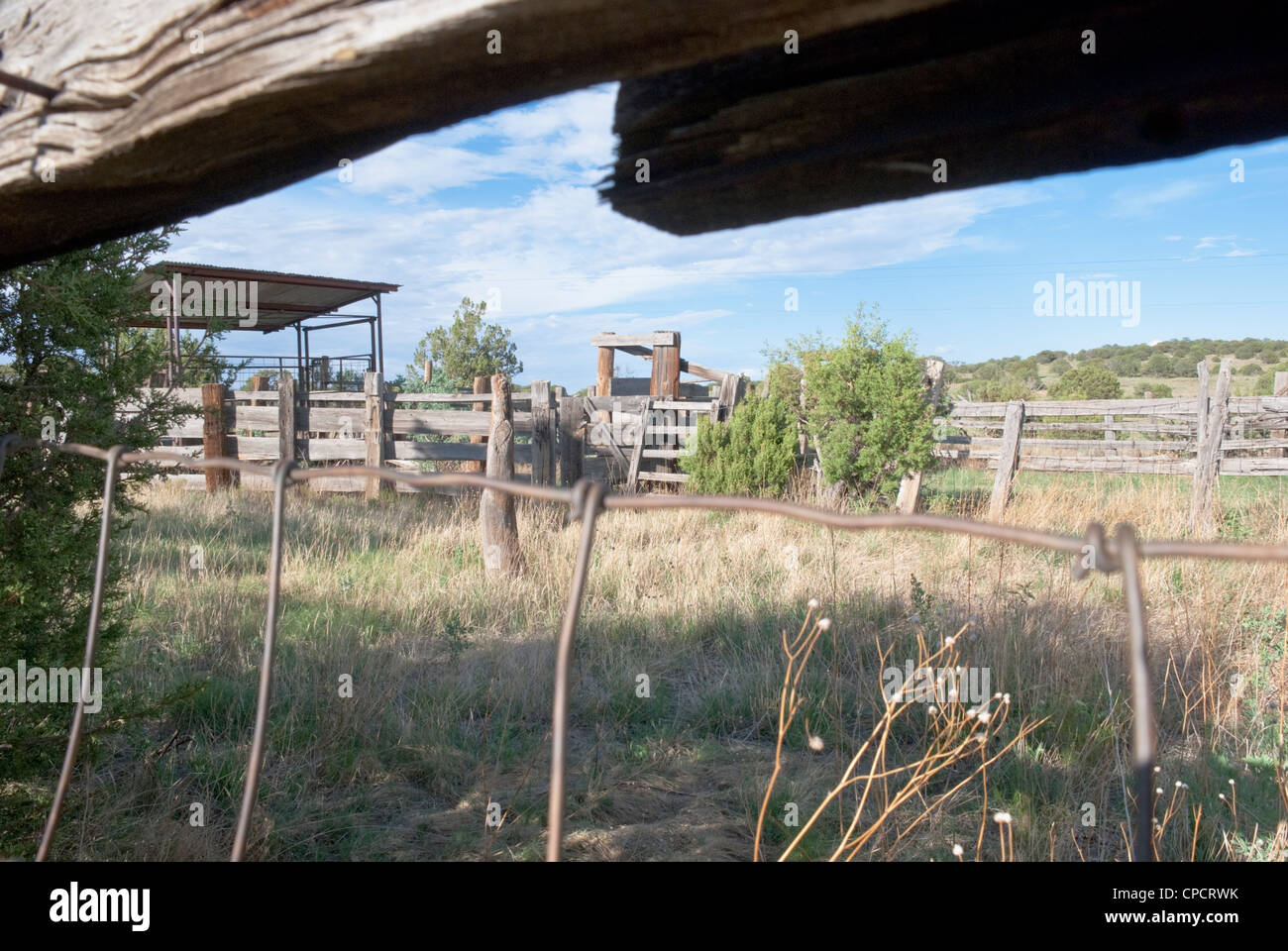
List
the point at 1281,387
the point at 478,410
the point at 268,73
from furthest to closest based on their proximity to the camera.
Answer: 1. the point at 1281,387
2. the point at 478,410
3. the point at 268,73

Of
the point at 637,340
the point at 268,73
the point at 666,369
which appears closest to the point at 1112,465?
the point at 666,369

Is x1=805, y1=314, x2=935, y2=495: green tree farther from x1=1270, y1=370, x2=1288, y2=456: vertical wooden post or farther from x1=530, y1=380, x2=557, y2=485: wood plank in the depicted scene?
x1=1270, y1=370, x2=1288, y2=456: vertical wooden post

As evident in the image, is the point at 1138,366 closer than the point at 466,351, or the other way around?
the point at 466,351

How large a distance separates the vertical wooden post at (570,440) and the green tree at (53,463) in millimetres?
8258

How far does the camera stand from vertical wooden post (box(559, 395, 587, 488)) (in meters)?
11.8

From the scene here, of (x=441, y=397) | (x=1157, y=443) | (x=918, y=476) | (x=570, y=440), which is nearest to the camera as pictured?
(x=918, y=476)

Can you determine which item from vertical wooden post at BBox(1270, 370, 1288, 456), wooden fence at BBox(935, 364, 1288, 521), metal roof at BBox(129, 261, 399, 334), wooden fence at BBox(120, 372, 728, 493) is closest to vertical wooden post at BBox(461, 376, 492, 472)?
wooden fence at BBox(120, 372, 728, 493)

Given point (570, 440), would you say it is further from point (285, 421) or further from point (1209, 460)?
point (1209, 460)

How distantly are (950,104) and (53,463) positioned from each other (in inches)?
136

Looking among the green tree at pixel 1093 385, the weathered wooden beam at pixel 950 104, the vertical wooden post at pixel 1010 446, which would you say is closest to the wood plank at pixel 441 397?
the vertical wooden post at pixel 1010 446

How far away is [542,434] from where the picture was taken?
11.3 m
